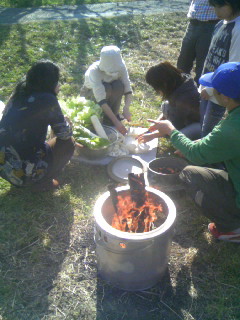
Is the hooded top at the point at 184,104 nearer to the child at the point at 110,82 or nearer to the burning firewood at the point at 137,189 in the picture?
the child at the point at 110,82

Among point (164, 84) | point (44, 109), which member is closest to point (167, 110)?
point (164, 84)

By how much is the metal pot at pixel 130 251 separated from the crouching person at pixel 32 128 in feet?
3.29

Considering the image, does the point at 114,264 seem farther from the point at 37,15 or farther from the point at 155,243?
the point at 37,15

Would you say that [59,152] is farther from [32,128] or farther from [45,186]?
[32,128]

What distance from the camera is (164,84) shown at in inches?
165

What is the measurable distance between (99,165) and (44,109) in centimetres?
116

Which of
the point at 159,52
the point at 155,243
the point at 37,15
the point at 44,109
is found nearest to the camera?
the point at 155,243

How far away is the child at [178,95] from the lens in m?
4.12

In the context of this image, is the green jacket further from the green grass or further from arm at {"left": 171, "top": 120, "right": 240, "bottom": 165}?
the green grass

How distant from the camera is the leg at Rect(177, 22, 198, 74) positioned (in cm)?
505

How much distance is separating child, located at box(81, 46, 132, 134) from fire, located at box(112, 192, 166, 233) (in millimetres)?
1670

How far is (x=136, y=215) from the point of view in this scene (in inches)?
112

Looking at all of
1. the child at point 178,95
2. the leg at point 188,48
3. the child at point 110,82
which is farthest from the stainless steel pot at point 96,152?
the leg at point 188,48

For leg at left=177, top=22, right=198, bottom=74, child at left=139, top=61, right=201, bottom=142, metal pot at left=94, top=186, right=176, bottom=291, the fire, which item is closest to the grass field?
metal pot at left=94, top=186, right=176, bottom=291
